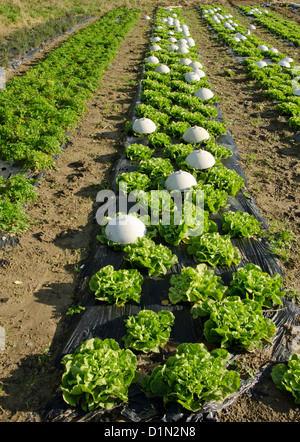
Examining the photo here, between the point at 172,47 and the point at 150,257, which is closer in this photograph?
the point at 150,257

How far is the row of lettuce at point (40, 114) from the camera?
8.63m

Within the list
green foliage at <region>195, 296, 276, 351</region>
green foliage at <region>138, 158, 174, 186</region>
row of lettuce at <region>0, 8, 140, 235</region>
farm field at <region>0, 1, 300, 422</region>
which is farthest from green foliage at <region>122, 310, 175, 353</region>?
green foliage at <region>138, 158, 174, 186</region>

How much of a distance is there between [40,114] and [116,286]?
8.92 meters

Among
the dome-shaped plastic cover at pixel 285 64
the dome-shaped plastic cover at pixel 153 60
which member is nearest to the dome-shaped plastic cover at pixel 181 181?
the dome-shaped plastic cover at pixel 153 60

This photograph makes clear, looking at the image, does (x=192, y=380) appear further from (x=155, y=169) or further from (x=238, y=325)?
(x=155, y=169)

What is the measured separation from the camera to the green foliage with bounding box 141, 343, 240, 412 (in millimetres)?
4539

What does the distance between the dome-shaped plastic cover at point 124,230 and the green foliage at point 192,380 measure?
2.84m

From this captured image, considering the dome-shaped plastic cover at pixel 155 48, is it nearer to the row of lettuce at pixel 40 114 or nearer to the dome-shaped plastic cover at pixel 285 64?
the row of lettuce at pixel 40 114

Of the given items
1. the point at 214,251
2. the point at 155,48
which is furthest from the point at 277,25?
the point at 214,251

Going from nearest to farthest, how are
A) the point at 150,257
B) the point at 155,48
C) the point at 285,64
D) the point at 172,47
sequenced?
the point at 150,257 < the point at 285,64 < the point at 155,48 < the point at 172,47

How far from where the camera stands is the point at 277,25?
3375 centimetres

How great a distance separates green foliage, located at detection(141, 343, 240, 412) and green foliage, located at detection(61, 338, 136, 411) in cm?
38
